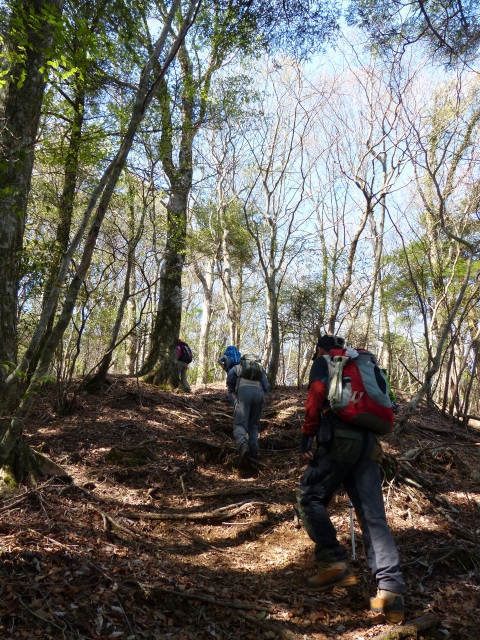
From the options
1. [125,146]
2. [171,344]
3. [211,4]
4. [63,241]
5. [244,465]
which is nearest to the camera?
[125,146]

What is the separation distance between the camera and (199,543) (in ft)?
14.0

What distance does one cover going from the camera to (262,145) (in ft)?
51.9

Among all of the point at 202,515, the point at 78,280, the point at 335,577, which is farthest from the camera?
the point at 202,515

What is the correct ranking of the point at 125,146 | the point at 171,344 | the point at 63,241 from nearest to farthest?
the point at 125,146
the point at 63,241
the point at 171,344

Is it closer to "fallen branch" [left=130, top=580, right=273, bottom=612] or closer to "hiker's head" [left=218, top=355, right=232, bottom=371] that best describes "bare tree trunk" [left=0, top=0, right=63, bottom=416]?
"fallen branch" [left=130, top=580, right=273, bottom=612]

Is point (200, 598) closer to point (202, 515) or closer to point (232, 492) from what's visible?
point (202, 515)

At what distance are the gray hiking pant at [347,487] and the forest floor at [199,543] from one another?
44 cm

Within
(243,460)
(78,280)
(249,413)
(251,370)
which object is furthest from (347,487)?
(251,370)

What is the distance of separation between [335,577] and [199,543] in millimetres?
1544

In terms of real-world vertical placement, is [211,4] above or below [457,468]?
above

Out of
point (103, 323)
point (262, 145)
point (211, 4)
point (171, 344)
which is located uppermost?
point (262, 145)

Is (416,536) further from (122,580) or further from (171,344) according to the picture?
(171,344)

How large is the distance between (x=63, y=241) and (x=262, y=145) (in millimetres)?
9934

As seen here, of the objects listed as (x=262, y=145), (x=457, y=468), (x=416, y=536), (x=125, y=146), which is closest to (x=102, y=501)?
(x=416, y=536)
